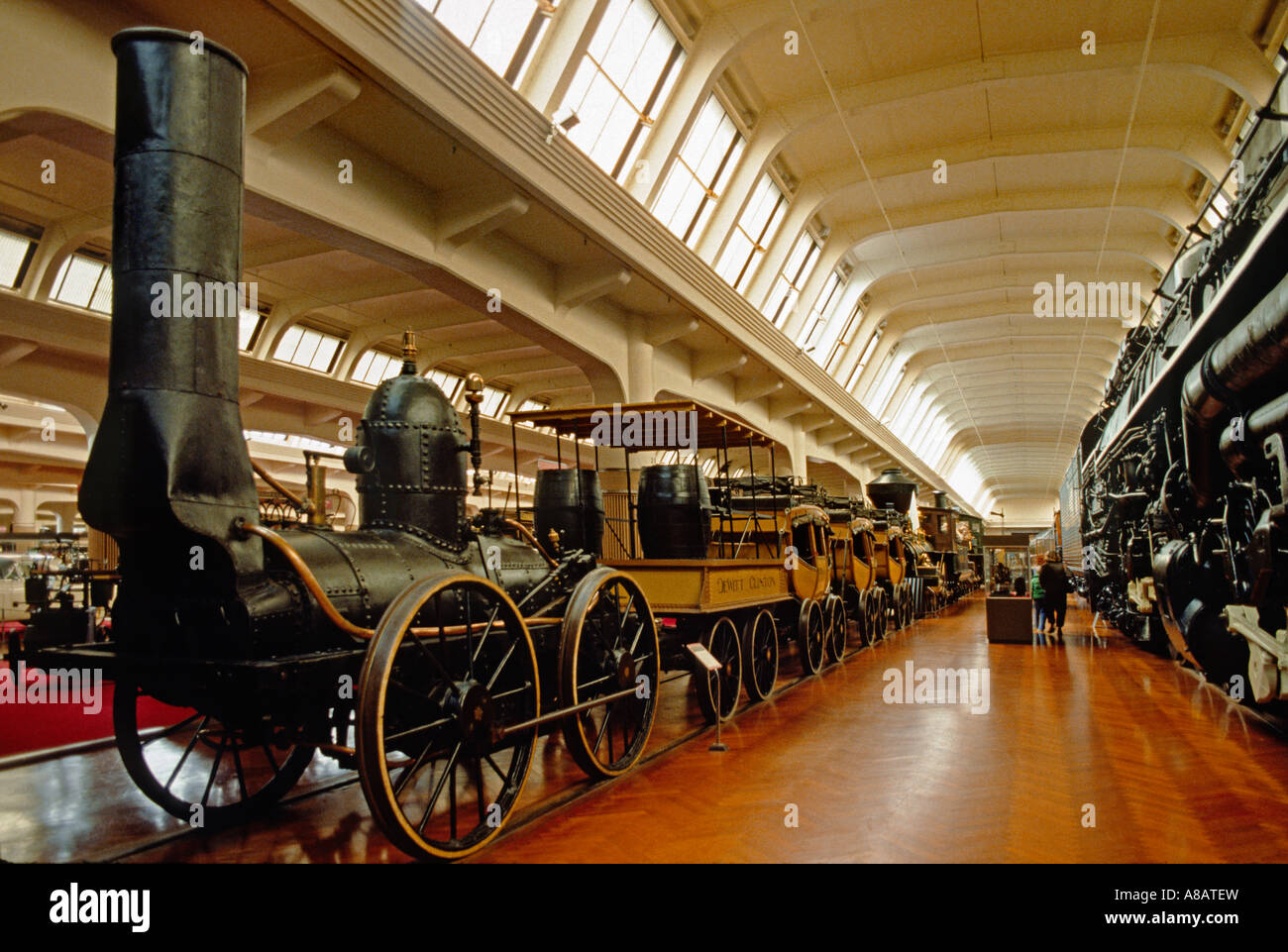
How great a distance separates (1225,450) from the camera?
5.20 metres

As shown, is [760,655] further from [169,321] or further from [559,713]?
[169,321]

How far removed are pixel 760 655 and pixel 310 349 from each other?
1080 centimetres

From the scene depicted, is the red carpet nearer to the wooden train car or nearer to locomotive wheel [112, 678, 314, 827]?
locomotive wheel [112, 678, 314, 827]

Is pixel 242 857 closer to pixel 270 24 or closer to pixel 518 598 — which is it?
pixel 518 598

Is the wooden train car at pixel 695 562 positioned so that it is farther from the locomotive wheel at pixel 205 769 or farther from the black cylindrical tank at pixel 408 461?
the locomotive wheel at pixel 205 769

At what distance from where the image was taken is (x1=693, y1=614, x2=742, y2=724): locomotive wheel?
5.52 meters

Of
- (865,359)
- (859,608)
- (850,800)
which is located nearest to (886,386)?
(865,359)

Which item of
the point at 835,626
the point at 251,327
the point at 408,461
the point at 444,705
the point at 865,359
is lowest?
the point at 835,626

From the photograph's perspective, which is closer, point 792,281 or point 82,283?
point 82,283

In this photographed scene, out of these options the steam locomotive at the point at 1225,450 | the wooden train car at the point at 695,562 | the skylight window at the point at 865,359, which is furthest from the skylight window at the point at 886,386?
the wooden train car at the point at 695,562

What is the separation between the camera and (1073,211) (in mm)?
15031

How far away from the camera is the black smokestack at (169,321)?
2.82 meters
